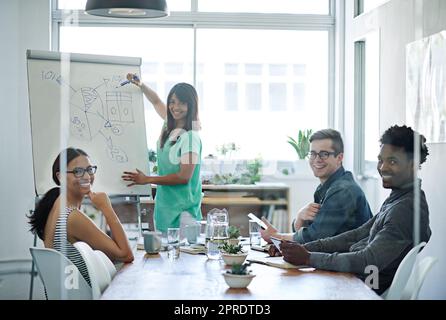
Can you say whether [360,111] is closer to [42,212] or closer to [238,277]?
[238,277]

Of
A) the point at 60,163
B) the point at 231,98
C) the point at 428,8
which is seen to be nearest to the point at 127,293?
the point at 60,163

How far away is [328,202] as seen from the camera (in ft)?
13.3

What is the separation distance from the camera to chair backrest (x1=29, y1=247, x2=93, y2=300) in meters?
3.46

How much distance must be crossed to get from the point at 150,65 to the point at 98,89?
43cm

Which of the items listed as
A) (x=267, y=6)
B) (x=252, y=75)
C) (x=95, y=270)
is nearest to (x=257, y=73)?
(x=252, y=75)

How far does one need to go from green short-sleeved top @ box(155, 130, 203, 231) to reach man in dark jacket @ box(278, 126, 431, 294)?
1.66ft

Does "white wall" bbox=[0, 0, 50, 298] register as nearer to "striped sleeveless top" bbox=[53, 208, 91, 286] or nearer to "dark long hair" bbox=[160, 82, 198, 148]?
"striped sleeveless top" bbox=[53, 208, 91, 286]

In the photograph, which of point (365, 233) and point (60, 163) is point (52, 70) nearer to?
point (60, 163)

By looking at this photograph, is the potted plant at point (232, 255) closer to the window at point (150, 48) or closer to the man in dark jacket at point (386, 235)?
the man in dark jacket at point (386, 235)

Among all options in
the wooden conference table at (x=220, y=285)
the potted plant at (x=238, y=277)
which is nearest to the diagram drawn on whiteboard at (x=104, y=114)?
the wooden conference table at (x=220, y=285)

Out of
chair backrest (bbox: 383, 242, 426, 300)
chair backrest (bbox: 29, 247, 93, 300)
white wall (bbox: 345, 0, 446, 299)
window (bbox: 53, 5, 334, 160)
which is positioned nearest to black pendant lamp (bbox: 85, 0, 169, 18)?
window (bbox: 53, 5, 334, 160)

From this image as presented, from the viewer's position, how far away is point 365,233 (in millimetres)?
3844

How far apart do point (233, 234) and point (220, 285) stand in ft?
2.50

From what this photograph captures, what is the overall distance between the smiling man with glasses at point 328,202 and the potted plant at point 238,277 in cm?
94
